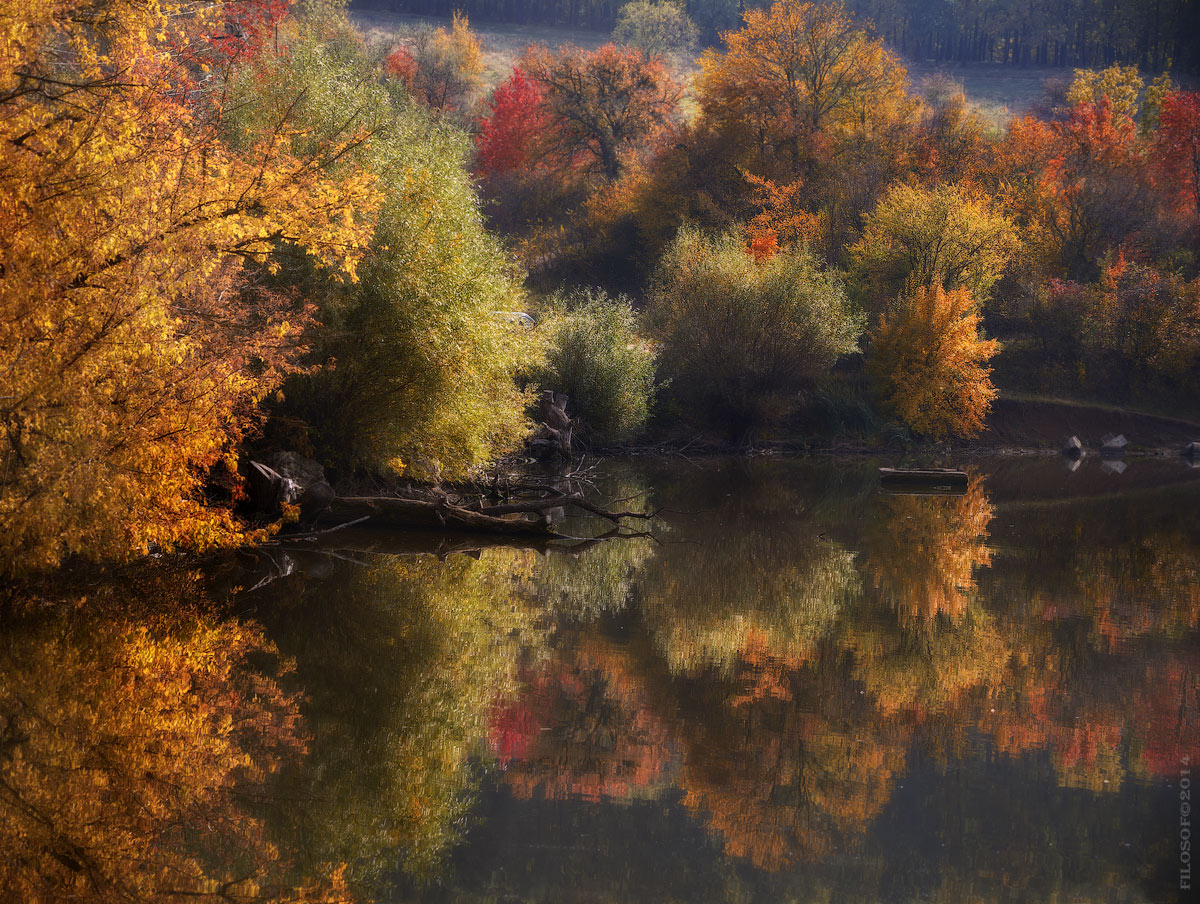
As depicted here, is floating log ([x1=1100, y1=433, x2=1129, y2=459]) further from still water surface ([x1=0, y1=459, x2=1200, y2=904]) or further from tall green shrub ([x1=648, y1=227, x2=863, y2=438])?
still water surface ([x1=0, y1=459, x2=1200, y2=904])

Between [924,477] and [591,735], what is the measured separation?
2807 centimetres

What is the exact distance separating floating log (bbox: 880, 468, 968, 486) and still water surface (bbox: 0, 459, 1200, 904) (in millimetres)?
16076

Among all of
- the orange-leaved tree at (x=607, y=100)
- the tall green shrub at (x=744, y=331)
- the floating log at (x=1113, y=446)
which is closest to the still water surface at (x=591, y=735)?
the tall green shrub at (x=744, y=331)

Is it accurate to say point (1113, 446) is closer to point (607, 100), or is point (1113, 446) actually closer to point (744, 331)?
point (744, 331)

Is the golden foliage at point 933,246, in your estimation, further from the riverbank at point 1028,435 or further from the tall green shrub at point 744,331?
the riverbank at point 1028,435

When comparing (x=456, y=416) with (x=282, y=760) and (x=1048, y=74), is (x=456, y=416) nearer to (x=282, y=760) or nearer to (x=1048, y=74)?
(x=282, y=760)

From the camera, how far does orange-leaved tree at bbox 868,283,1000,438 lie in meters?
47.1

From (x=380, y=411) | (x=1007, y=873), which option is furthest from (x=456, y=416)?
(x=1007, y=873)

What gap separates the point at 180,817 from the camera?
8461 millimetres

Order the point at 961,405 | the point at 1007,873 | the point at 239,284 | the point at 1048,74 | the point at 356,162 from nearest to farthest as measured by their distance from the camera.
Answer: the point at 1007,873 < the point at 239,284 < the point at 356,162 < the point at 961,405 < the point at 1048,74

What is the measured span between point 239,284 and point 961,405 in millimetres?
37265

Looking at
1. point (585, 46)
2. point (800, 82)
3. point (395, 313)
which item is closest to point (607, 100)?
point (800, 82)

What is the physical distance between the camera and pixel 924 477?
1442 inches

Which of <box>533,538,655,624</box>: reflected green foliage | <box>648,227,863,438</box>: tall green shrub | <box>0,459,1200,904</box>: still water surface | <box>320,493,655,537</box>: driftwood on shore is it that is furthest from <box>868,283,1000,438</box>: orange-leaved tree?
<box>0,459,1200,904</box>: still water surface
